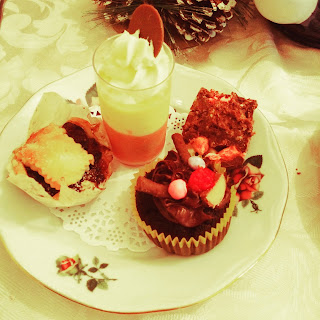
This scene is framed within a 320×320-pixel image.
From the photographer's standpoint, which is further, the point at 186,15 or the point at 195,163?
the point at 186,15

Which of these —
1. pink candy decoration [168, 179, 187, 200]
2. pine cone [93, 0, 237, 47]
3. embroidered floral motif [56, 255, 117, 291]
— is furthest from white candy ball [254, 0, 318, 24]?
embroidered floral motif [56, 255, 117, 291]

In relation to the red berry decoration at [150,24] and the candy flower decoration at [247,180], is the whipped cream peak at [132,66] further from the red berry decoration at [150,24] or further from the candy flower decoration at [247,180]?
the candy flower decoration at [247,180]

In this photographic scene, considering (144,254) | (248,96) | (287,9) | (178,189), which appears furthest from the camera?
(248,96)

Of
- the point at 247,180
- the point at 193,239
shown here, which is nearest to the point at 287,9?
the point at 247,180

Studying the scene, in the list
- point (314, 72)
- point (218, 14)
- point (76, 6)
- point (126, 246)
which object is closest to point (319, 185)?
point (314, 72)

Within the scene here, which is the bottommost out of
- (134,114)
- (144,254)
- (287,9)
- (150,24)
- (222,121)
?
(144,254)

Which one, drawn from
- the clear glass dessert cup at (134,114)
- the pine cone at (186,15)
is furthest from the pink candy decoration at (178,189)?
the pine cone at (186,15)

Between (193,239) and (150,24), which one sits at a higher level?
(150,24)

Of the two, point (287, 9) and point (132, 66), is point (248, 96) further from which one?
point (132, 66)

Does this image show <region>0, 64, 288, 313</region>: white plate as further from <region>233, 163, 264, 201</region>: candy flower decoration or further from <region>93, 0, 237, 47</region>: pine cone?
<region>93, 0, 237, 47</region>: pine cone
